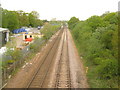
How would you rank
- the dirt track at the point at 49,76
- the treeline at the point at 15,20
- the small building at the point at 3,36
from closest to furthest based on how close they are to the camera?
1. the dirt track at the point at 49,76
2. the small building at the point at 3,36
3. the treeline at the point at 15,20

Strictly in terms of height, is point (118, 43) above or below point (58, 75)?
above

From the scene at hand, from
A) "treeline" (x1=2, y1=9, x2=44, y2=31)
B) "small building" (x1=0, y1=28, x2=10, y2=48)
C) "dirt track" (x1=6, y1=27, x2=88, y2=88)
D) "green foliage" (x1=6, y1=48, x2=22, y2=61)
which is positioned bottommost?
"dirt track" (x1=6, y1=27, x2=88, y2=88)

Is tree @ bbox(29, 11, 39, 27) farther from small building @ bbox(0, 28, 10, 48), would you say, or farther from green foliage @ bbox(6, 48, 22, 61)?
green foliage @ bbox(6, 48, 22, 61)

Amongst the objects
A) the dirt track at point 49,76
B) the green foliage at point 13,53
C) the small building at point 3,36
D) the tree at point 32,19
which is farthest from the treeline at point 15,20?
the dirt track at point 49,76

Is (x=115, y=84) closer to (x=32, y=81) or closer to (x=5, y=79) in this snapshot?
(x=32, y=81)

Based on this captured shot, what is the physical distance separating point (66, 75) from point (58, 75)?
58 cm

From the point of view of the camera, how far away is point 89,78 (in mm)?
12094

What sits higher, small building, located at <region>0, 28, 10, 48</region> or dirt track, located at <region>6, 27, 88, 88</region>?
small building, located at <region>0, 28, 10, 48</region>

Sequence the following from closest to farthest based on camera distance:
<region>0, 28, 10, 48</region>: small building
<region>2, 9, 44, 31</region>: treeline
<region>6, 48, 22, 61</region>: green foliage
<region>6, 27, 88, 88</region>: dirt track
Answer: <region>6, 27, 88, 88</region>: dirt track < <region>6, 48, 22, 61</region>: green foliage < <region>0, 28, 10, 48</region>: small building < <region>2, 9, 44, 31</region>: treeline

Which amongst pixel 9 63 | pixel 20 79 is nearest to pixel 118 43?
pixel 20 79

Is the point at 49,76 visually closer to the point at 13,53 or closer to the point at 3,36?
the point at 13,53

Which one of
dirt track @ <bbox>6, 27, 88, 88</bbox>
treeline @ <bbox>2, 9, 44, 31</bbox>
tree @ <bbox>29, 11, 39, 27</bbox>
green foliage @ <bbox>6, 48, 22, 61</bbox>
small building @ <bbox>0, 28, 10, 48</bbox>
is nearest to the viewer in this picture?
dirt track @ <bbox>6, 27, 88, 88</bbox>

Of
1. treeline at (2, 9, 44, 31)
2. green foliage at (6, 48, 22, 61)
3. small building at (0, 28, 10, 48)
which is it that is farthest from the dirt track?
treeline at (2, 9, 44, 31)

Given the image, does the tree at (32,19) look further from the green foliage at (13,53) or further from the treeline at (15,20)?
the green foliage at (13,53)
